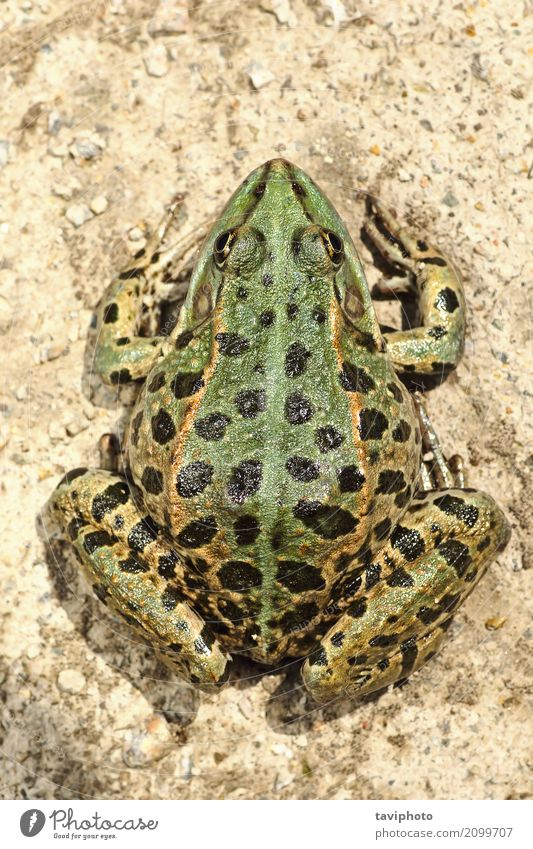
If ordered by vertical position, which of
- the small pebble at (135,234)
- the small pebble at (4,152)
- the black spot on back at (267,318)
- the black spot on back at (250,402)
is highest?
the small pebble at (4,152)

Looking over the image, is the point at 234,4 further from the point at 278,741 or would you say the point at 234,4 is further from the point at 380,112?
the point at 278,741

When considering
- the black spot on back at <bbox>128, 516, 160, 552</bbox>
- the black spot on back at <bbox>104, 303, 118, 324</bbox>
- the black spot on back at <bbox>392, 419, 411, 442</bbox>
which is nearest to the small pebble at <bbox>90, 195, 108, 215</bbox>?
the black spot on back at <bbox>104, 303, 118, 324</bbox>

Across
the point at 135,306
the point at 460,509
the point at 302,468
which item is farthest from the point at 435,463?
the point at 135,306

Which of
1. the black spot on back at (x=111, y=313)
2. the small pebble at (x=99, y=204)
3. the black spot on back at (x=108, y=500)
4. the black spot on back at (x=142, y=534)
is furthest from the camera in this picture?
the small pebble at (x=99, y=204)

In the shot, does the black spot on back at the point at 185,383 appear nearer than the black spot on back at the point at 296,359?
No

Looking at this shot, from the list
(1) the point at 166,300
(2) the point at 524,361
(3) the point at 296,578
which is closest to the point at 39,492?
(1) the point at 166,300

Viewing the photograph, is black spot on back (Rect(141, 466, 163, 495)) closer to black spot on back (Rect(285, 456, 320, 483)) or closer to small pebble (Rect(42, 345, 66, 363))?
black spot on back (Rect(285, 456, 320, 483))

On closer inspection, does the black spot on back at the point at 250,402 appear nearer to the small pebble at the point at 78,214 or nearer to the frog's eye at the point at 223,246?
the frog's eye at the point at 223,246
